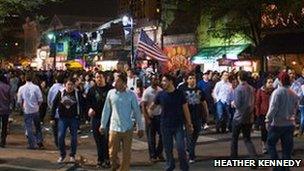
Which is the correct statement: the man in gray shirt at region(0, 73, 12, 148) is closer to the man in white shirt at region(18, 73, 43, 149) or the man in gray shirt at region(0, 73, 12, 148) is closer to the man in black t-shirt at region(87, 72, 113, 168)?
the man in white shirt at region(18, 73, 43, 149)

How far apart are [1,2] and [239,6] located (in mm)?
15032

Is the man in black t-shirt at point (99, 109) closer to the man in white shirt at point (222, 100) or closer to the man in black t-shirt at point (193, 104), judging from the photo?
the man in black t-shirt at point (193, 104)

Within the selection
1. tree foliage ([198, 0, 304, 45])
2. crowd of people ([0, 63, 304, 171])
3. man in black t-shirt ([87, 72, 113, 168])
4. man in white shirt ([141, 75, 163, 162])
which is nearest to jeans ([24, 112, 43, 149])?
crowd of people ([0, 63, 304, 171])

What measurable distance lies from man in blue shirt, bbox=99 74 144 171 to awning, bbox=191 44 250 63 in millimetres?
22519

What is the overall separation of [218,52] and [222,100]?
1651cm

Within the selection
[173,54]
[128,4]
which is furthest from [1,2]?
[128,4]

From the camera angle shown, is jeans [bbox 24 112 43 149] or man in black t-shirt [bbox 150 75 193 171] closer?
man in black t-shirt [bbox 150 75 193 171]

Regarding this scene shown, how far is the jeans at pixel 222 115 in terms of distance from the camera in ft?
62.6

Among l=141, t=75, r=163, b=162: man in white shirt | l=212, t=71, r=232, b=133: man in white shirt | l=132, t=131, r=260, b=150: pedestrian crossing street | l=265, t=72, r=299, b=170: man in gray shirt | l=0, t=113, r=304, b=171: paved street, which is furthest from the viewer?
l=212, t=71, r=232, b=133: man in white shirt

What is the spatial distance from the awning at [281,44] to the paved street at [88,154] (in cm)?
1175

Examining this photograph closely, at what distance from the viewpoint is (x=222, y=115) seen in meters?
19.2

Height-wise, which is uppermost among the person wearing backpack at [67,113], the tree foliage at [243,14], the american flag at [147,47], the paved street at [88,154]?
the tree foliage at [243,14]

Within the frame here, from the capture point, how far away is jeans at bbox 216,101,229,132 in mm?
19078

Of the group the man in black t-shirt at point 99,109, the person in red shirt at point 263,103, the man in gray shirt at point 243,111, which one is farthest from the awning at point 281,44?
the man in black t-shirt at point 99,109
